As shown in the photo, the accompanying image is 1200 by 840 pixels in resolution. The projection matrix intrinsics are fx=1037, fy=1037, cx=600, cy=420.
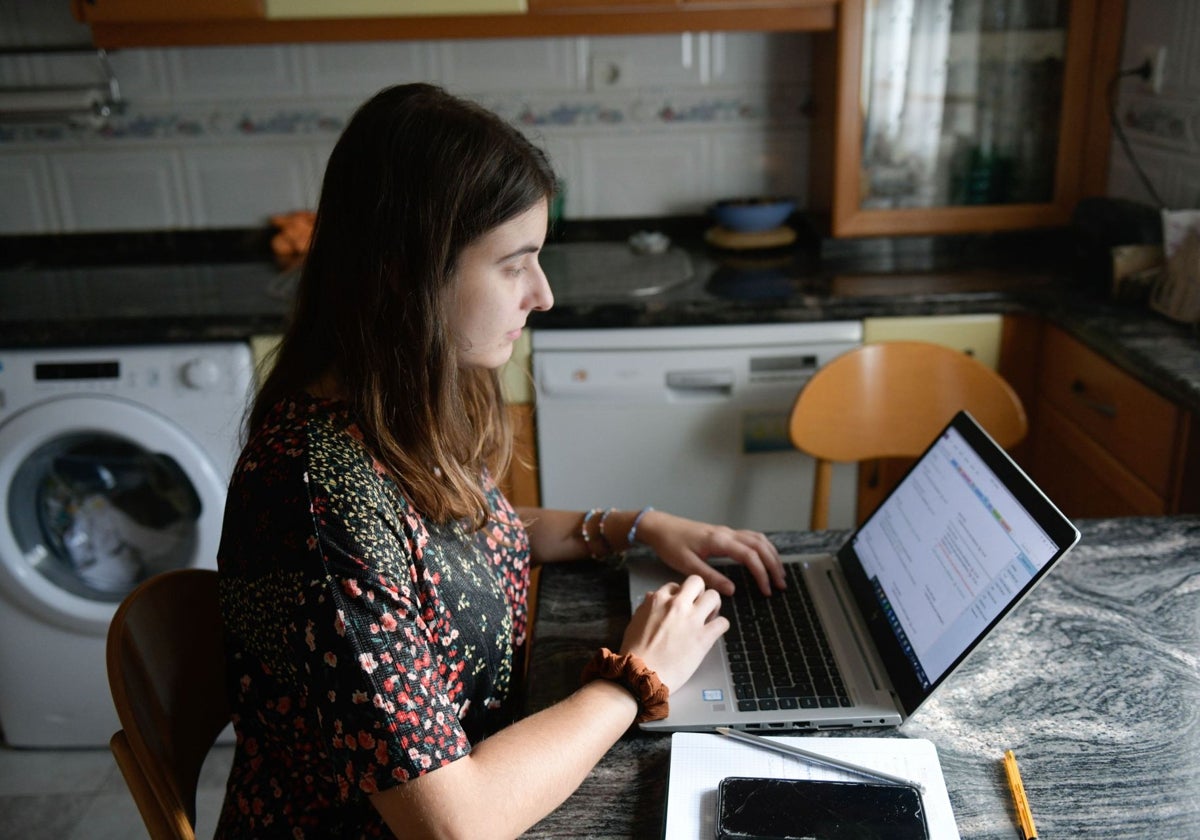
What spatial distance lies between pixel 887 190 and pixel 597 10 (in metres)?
0.79

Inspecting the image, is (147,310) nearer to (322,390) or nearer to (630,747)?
(322,390)

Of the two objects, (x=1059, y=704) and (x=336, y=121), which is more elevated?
(x=336, y=121)

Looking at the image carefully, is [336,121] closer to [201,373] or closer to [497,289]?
[201,373]

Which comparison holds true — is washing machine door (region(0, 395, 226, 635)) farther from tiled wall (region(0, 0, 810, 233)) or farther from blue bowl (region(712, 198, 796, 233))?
blue bowl (region(712, 198, 796, 233))

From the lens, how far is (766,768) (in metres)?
0.81

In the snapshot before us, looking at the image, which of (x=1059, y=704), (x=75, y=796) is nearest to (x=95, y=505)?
(x=75, y=796)

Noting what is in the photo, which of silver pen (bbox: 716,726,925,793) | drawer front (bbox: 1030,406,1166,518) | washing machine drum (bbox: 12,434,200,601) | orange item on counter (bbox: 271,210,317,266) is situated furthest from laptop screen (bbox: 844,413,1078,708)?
orange item on counter (bbox: 271,210,317,266)

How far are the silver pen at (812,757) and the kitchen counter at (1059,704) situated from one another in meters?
0.04

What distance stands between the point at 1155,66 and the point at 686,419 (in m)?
1.21

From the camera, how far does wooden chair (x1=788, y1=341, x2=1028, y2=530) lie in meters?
1.79

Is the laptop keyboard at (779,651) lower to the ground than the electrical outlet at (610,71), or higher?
lower

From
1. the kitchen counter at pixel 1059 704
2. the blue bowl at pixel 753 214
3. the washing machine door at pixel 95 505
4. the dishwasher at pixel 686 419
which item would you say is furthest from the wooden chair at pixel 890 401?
the washing machine door at pixel 95 505

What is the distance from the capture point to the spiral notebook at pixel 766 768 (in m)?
0.75

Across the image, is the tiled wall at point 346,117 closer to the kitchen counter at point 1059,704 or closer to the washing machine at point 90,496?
the washing machine at point 90,496
